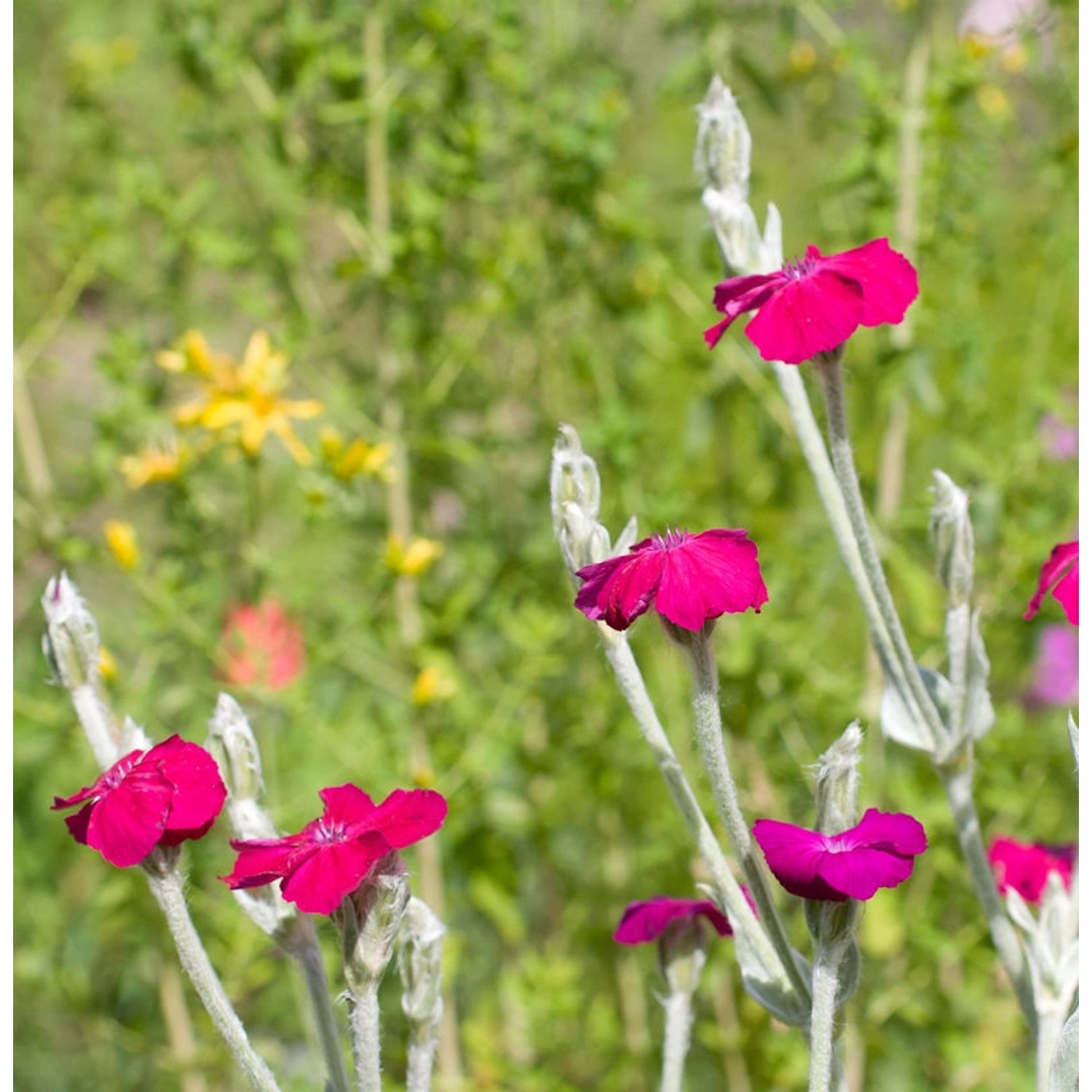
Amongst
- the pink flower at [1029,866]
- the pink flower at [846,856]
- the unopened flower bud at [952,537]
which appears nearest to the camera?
the pink flower at [846,856]

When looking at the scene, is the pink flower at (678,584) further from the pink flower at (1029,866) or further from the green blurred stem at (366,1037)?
the pink flower at (1029,866)

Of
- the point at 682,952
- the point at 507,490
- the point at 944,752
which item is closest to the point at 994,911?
the point at 944,752

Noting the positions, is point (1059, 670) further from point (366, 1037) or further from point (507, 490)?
point (366, 1037)

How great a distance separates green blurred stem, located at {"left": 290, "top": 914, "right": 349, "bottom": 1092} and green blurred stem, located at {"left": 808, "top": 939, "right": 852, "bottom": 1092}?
0.25 metres

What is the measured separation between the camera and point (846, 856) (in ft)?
2.18

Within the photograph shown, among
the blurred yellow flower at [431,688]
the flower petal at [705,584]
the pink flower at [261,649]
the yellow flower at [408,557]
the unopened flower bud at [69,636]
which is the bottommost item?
the flower petal at [705,584]

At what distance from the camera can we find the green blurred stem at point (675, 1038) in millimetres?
849

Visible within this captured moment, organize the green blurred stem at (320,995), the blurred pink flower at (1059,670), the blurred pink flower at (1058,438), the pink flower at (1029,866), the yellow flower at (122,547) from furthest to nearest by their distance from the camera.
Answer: the blurred pink flower at (1059,670)
the blurred pink flower at (1058,438)
the yellow flower at (122,547)
the pink flower at (1029,866)
the green blurred stem at (320,995)

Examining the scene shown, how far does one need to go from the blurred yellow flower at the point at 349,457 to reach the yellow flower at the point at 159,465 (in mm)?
151

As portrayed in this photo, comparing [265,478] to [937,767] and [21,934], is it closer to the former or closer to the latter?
[21,934]

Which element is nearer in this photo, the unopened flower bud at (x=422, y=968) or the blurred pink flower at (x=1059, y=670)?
the unopened flower bud at (x=422, y=968)

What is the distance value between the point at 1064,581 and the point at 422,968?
17.6 inches

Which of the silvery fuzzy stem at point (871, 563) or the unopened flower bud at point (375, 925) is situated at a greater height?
the silvery fuzzy stem at point (871, 563)

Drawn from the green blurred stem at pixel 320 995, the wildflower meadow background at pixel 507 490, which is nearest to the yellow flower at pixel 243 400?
the wildflower meadow background at pixel 507 490
